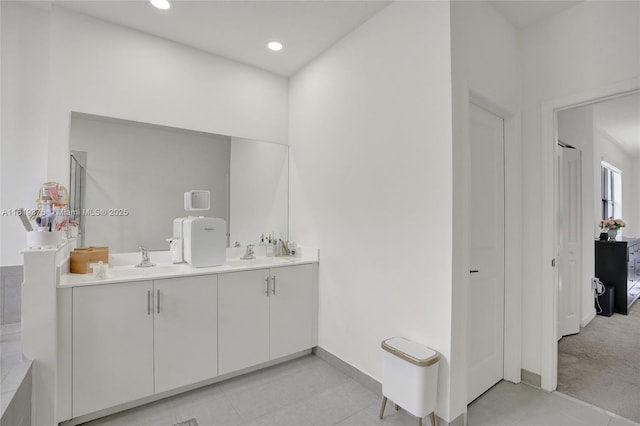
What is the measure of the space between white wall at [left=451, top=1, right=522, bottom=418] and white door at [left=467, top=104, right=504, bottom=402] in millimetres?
65

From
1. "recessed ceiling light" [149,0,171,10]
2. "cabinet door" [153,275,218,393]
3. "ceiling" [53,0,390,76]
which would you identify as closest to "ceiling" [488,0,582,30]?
"ceiling" [53,0,390,76]

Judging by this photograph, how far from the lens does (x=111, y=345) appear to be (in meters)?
1.99

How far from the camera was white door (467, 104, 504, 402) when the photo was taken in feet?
7.17

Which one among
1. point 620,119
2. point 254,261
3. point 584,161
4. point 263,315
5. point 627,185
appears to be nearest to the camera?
point 263,315

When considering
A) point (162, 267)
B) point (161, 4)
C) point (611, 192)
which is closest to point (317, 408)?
point (162, 267)

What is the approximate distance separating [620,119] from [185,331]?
6.37 metres

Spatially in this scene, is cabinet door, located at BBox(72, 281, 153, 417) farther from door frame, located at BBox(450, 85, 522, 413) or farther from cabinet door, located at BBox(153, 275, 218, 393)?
door frame, located at BBox(450, 85, 522, 413)

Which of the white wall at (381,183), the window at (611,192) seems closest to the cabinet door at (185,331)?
the white wall at (381,183)

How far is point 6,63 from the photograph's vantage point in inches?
88.1

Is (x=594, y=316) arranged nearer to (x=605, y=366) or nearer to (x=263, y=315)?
(x=605, y=366)

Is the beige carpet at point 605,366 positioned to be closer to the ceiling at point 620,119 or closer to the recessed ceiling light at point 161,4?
the ceiling at point 620,119

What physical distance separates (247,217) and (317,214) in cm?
77

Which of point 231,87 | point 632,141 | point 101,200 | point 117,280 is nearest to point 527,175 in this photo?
point 231,87

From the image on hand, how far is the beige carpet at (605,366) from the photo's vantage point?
220cm
